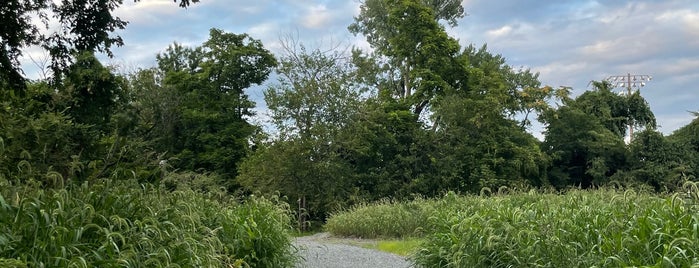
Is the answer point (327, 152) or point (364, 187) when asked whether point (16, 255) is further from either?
point (364, 187)

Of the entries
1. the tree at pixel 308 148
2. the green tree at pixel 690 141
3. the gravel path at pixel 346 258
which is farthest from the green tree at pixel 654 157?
the gravel path at pixel 346 258

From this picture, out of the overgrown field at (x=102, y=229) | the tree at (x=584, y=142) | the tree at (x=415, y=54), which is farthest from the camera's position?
the tree at (x=584, y=142)

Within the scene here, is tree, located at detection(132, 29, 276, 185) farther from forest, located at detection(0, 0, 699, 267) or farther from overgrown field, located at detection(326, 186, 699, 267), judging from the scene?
overgrown field, located at detection(326, 186, 699, 267)

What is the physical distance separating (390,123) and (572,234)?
19.2m

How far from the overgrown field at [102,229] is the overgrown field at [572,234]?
2198 mm

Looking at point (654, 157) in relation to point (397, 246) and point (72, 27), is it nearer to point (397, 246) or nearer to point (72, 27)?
point (397, 246)

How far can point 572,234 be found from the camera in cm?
455

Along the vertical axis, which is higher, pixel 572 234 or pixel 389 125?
pixel 389 125

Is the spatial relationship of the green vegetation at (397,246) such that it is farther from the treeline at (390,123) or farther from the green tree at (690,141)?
the green tree at (690,141)

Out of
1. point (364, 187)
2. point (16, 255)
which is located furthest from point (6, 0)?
point (364, 187)

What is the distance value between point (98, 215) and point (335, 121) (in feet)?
60.2

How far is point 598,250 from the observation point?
403cm

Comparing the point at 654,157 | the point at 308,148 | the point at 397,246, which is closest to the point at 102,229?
the point at 397,246

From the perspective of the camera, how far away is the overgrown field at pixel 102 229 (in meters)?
3.00
